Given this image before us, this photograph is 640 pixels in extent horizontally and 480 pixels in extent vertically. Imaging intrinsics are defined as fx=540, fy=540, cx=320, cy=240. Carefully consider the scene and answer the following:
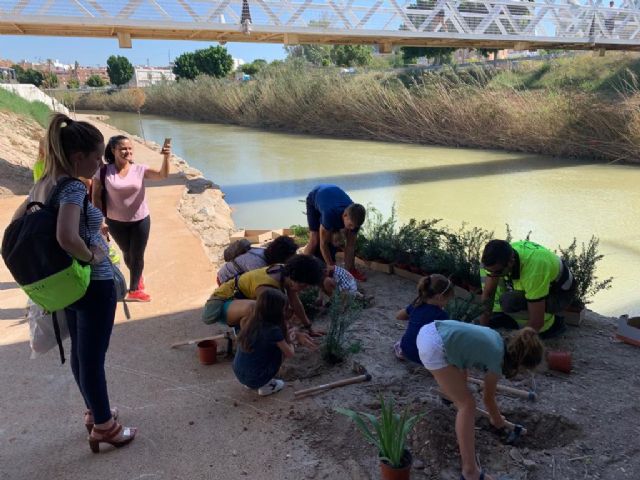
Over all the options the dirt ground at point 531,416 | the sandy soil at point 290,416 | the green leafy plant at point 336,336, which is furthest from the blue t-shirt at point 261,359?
the green leafy plant at point 336,336

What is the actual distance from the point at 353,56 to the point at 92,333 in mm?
44099

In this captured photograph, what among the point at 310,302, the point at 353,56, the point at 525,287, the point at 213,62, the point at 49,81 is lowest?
the point at 310,302

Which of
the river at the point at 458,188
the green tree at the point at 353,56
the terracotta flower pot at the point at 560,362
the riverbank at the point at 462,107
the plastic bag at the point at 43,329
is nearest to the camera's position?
the plastic bag at the point at 43,329

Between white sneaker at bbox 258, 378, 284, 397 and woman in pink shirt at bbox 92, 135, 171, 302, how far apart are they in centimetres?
193

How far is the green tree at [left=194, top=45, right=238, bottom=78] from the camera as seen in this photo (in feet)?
165

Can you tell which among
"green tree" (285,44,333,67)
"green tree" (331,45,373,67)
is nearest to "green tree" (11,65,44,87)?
"green tree" (285,44,333,67)

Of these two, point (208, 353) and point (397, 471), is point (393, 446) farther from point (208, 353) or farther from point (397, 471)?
point (208, 353)

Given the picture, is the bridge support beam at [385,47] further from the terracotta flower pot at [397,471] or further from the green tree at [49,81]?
the green tree at [49,81]

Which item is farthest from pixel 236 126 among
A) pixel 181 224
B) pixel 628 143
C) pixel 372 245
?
pixel 372 245

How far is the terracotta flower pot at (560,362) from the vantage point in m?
3.23

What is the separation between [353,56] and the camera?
143 ft

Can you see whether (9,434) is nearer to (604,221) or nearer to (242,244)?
(242,244)

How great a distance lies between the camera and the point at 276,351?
2920 millimetres

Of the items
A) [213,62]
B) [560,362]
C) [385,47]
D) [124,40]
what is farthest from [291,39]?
[213,62]
